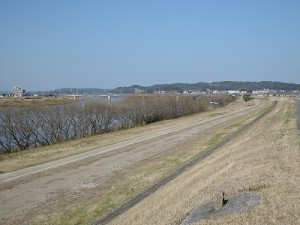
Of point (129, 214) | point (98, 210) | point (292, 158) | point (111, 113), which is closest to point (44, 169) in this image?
point (98, 210)

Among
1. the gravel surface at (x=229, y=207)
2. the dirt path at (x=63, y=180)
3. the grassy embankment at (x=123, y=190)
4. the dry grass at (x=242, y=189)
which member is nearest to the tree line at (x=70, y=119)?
the dirt path at (x=63, y=180)

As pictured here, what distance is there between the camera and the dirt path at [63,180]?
50.5 feet

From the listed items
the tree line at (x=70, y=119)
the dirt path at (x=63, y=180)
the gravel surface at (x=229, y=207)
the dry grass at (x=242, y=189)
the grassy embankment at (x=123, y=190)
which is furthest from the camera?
the tree line at (x=70, y=119)

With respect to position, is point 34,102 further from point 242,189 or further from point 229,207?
point 229,207

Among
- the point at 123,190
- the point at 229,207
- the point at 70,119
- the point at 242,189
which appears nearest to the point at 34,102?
the point at 70,119

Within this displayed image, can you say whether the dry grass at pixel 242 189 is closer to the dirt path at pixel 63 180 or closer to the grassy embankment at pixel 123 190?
the grassy embankment at pixel 123 190

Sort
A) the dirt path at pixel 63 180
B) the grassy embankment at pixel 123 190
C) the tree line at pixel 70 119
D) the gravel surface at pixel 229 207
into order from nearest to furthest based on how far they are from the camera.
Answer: the gravel surface at pixel 229 207 < the grassy embankment at pixel 123 190 < the dirt path at pixel 63 180 < the tree line at pixel 70 119

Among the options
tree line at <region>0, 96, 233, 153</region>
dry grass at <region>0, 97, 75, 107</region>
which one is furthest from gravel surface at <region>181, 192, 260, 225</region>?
dry grass at <region>0, 97, 75, 107</region>

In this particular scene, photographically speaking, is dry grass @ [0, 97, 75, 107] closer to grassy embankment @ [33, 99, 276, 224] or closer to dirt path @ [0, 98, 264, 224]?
dirt path @ [0, 98, 264, 224]

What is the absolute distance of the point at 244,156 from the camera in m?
17.8

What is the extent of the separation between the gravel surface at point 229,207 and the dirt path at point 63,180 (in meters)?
6.58

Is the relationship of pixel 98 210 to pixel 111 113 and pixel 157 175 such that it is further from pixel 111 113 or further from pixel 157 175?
pixel 111 113

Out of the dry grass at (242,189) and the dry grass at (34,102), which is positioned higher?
the dry grass at (242,189)

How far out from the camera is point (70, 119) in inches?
1783
